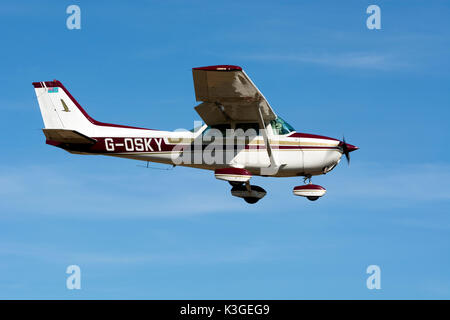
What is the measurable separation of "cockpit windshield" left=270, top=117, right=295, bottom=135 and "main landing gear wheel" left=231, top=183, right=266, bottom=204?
6.18 ft

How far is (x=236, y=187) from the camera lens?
68.1 feet

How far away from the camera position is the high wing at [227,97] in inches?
690

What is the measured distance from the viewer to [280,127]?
65.9 feet

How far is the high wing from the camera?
690 inches

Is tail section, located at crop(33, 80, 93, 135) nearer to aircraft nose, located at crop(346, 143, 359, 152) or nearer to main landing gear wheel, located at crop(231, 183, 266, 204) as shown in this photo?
main landing gear wheel, located at crop(231, 183, 266, 204)

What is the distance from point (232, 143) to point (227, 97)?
1.70 meters

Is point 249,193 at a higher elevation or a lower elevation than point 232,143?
lower

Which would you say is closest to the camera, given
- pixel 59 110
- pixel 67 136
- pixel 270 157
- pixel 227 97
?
pixel 227 97

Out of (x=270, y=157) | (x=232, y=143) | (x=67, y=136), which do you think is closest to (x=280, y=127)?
(x=270, y=157)

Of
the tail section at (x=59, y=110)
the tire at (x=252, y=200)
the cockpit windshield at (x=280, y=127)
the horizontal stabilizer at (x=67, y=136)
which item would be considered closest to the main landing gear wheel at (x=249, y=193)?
the tire at (x=252, y=200)

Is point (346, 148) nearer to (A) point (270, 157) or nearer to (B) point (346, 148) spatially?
(B) point (346, 148)

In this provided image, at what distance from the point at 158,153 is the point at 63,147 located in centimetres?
281

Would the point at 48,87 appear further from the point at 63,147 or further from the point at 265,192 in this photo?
the point at 265,192

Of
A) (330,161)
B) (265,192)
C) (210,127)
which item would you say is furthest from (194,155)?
(330,161)
